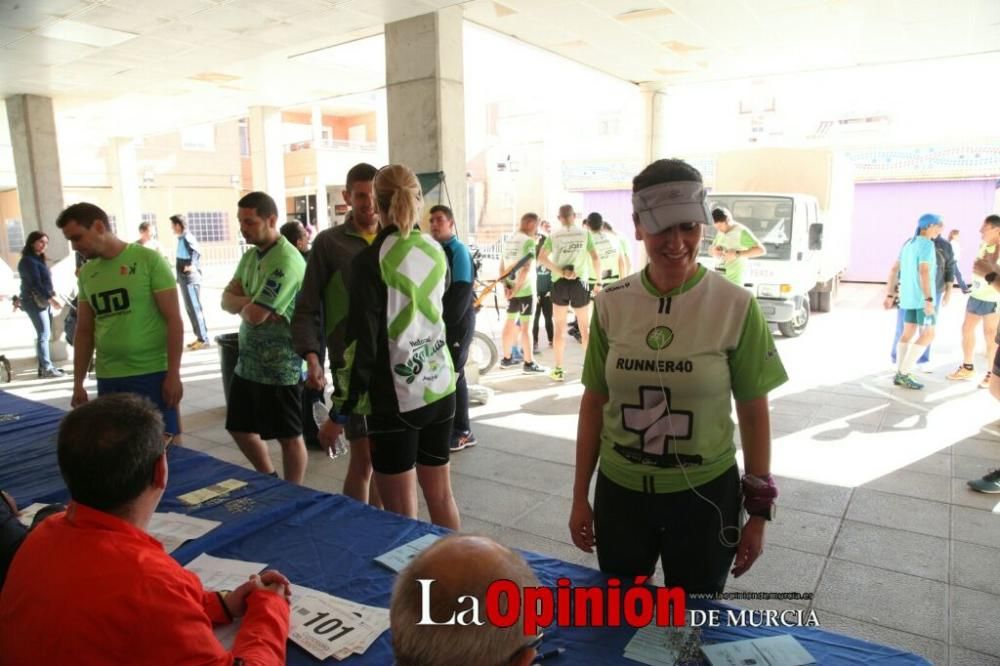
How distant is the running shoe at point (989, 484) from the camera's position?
4.09m

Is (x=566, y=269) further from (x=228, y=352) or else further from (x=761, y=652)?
(x=761, y=652)

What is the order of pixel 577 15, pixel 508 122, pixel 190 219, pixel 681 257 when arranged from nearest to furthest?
pixel 681 257, pixel 577 15, pixel 190 219, pixel 508 122

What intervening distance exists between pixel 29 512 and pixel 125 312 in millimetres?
1219

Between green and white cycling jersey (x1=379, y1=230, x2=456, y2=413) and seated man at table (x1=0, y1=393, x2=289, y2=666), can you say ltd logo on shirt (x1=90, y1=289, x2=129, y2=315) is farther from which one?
seated man at table (x1=0, y1=393, x2=289, y2=666)

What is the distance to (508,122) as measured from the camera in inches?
1545

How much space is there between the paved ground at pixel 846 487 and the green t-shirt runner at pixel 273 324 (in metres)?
1.28

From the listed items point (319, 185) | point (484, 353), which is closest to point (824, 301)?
point (484, 353)

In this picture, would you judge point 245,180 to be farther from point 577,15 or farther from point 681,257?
point 681,257

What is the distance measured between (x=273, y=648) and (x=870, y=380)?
23.9 feet

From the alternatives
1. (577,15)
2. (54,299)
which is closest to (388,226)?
(577,15)

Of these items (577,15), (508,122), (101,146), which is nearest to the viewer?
(577,15)

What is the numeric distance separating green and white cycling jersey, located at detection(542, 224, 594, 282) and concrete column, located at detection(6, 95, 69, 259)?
24.1 ft

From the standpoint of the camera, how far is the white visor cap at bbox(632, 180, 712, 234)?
1712 millimetres

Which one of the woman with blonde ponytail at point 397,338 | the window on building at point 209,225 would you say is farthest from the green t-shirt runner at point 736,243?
the window on building at point 209,225
